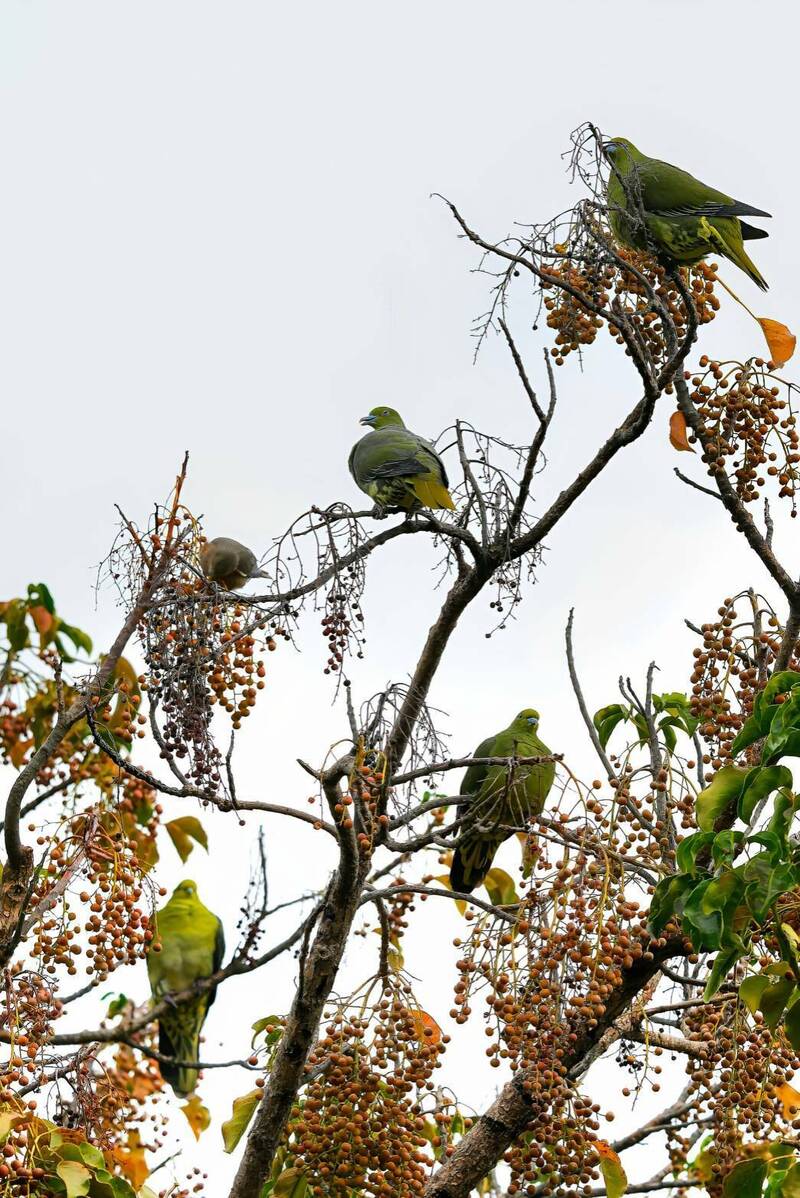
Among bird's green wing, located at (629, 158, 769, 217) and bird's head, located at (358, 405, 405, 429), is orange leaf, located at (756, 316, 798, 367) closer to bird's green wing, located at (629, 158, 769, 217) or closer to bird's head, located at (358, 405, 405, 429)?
bird's green wing, located at (629, 158, 769, 217)

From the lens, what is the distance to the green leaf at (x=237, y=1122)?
454 cm

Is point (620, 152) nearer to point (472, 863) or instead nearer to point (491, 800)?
point (491, 800)

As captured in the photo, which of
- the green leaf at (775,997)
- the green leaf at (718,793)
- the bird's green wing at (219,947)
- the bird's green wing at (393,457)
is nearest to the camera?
the green leaf at (775,997)

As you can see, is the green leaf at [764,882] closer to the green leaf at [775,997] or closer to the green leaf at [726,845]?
the green leaf at [726,845]

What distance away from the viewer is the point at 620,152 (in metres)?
5.06

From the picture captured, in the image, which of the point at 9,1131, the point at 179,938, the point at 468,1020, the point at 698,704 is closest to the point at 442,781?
the point at 468,1020

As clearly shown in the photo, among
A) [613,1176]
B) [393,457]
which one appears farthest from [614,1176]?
[393,457]

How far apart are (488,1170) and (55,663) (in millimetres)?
1978

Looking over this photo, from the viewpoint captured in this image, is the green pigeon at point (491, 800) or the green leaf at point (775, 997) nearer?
the green leaf at point (775, 997)

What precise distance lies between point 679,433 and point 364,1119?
2.21 meters

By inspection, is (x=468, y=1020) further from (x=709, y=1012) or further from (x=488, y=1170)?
(x=709, y=1012)

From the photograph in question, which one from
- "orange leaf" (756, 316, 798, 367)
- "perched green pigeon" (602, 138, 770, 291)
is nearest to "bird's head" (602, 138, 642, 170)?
"perched green pigeon" (602, 138, 770, 291)

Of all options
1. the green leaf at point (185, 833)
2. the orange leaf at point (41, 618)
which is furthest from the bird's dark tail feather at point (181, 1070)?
the orange leaf at point (41, 618)

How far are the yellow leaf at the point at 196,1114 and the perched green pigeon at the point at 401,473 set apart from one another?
2.17 m
